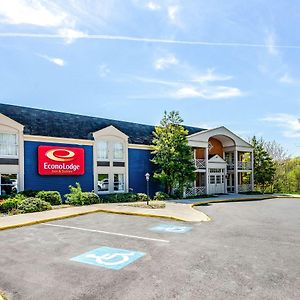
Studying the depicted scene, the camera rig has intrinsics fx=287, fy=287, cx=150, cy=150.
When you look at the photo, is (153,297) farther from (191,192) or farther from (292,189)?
(292,189)

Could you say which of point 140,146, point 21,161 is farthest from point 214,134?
point 21,161

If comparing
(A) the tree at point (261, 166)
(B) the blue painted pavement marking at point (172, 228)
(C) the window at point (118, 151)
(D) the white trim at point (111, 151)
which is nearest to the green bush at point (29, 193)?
(D) the white trim at point (111, 151)

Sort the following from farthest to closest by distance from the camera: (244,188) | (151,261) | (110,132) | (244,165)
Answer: (244,165)
(244,188)
(110,132)
(151,261)

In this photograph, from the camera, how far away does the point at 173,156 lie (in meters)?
25.5

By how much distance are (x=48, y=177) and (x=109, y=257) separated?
48.3ft

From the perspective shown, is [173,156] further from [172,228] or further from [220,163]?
[172,228]

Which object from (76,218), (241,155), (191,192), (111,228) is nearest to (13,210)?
(76,218)

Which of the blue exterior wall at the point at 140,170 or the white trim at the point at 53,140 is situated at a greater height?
the white trim at the point at 53,140

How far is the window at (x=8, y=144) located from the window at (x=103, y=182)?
727cm

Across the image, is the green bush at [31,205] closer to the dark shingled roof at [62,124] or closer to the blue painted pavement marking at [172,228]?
the dark shingled roof at [62,124]

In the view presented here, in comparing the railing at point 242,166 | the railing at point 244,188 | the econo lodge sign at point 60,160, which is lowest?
the railing at point 244,188

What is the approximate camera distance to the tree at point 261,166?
3619 cm

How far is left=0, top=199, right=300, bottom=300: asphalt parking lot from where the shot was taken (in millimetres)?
5961

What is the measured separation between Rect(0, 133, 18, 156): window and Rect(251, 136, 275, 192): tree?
28.2 m
